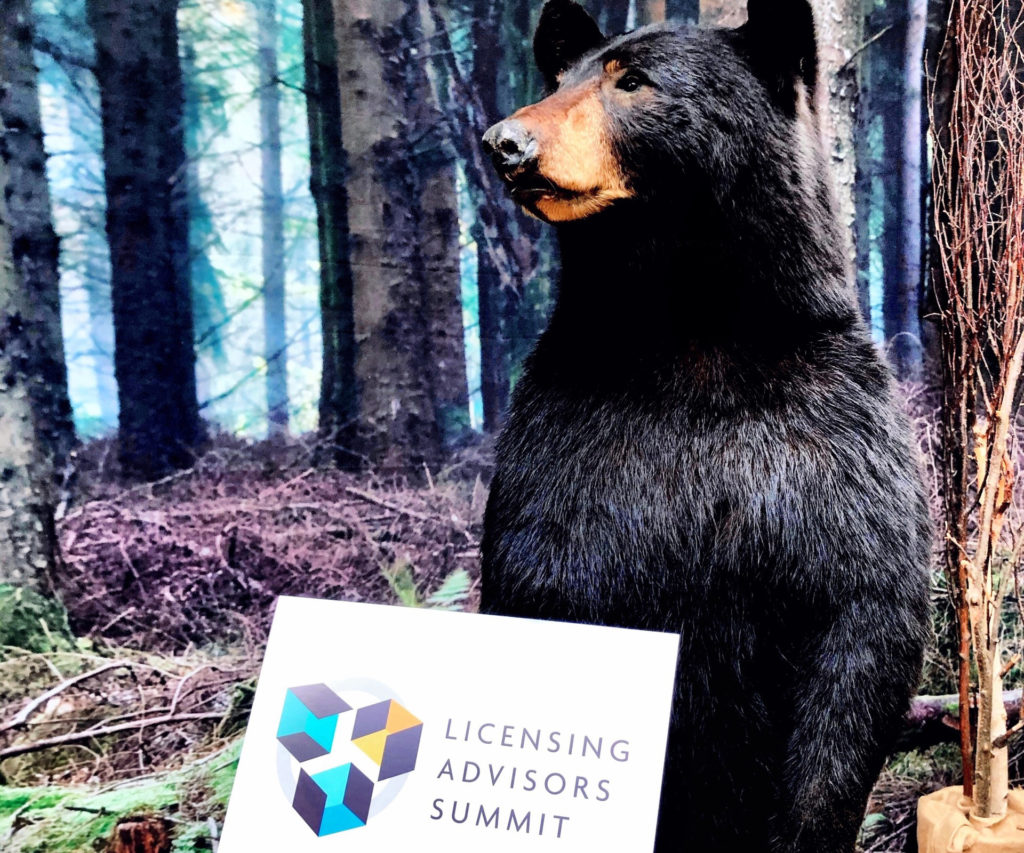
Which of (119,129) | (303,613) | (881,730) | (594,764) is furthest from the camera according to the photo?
(119,129)

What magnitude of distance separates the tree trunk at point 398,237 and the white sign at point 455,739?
95 cm

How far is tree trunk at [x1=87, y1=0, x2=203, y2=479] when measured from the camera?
2.35 meters

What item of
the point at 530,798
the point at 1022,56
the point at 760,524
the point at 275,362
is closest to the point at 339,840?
the point at 530,798

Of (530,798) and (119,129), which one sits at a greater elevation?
(119,129)

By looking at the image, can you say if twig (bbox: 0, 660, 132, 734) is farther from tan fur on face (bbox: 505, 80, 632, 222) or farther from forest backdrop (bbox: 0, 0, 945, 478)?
tan fur on face (bbox: 505, 80, 632, 222)

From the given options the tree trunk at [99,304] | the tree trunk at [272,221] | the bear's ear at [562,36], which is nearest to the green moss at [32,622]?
the tree trunk at [99,304]

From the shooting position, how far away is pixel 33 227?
2.36 meters

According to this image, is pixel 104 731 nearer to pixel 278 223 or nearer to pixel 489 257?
pixel 278 223

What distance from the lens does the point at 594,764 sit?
1.29 metres

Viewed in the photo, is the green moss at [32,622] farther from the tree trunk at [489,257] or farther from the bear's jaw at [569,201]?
the bear's jaw at [569,201]

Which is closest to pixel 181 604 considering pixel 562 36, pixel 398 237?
pixel 398 237

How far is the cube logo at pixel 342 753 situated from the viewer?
4.40 feet

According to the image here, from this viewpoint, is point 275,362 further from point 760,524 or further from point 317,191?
point 760,524

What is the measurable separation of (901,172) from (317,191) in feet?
4.64
